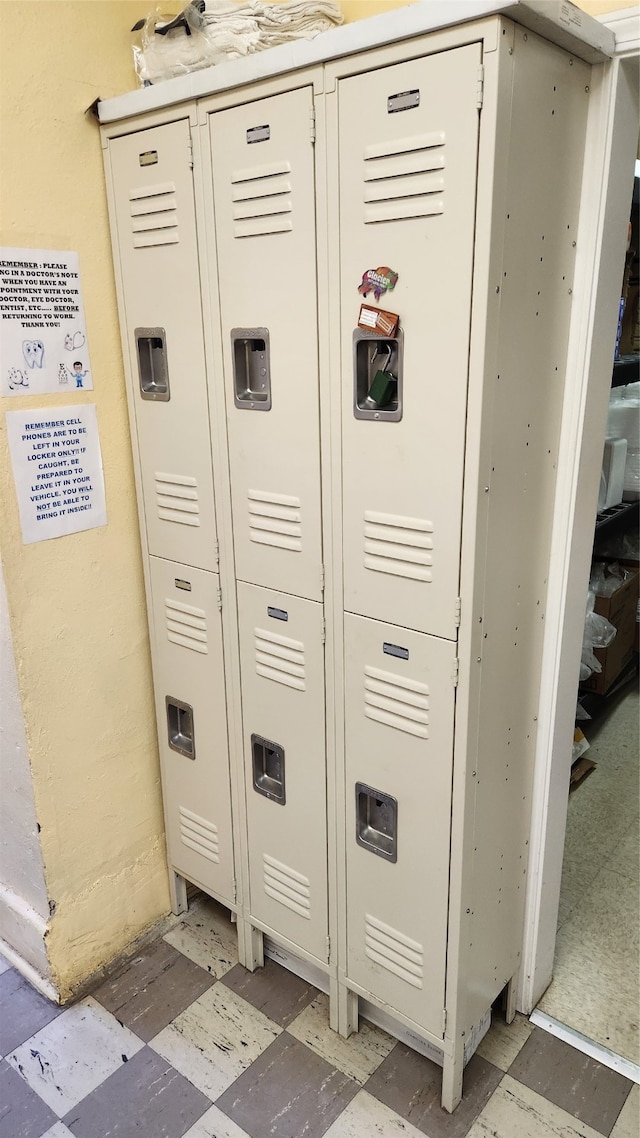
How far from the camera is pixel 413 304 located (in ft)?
4.42

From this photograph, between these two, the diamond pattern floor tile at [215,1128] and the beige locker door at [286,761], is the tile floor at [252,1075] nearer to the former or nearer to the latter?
the diamond pattern floor tile at [215,1128]

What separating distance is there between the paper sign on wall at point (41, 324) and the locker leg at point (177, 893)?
55.1 inches

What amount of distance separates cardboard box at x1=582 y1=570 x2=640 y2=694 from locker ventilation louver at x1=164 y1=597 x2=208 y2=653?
1.86 meters

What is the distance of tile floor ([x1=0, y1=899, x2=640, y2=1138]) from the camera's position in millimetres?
1684

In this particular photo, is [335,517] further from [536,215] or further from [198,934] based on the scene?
[198,934]

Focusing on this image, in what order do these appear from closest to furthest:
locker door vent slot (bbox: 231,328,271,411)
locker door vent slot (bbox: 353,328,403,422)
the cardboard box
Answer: locker door vent slot (bbox: 353,328,403,422) < locker door vent slot (bbox: 231,328,271,411) < the cardboard box

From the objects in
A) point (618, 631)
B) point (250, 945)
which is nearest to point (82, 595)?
point (250, 945)

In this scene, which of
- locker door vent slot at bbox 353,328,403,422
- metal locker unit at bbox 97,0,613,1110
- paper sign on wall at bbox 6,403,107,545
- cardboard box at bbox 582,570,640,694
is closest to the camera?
metal locker unit at bbox 97,0,613,1110

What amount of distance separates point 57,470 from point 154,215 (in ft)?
2.00

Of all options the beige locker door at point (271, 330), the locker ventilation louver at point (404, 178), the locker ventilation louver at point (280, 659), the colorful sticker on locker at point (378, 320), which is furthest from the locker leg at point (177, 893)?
the locker ventilation louver at point (404, 178)

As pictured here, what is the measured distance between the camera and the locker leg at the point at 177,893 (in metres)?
2.27

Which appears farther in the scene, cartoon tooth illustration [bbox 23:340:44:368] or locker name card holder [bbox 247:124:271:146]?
cartoon tooth illustration [bbox 23:340:44:368]

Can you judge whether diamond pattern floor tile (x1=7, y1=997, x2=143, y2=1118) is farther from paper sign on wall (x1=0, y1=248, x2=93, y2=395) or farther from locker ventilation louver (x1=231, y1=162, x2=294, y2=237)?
locker ventilation louver (x1=231, y1=162, x2=294, y2=237)

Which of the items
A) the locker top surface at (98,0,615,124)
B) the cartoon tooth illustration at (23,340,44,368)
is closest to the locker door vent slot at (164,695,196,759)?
the cartoon tooth illustration at (23,340,44,368)
